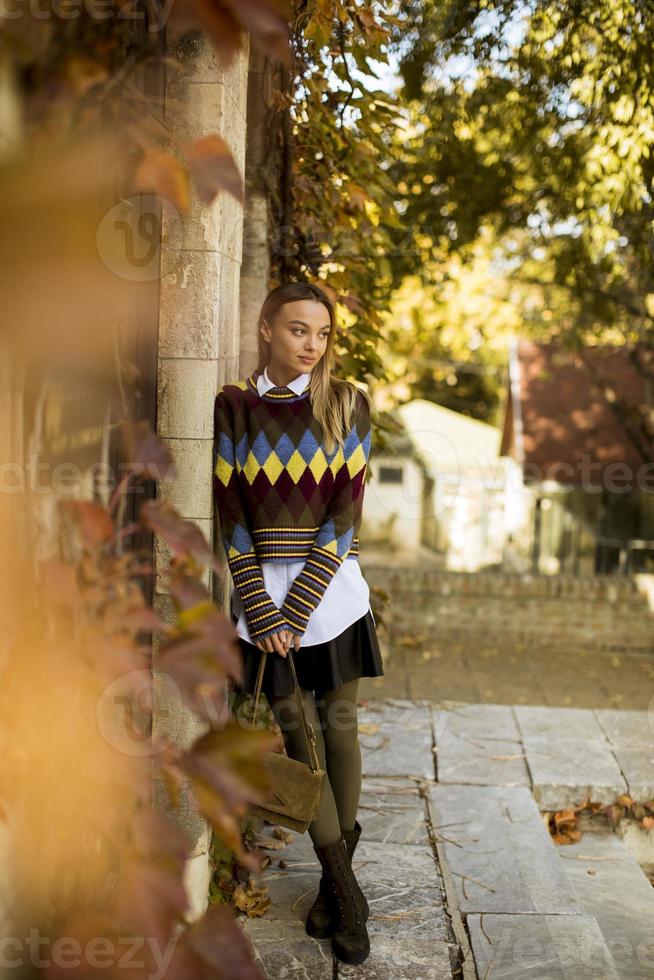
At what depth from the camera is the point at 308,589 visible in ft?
8.30

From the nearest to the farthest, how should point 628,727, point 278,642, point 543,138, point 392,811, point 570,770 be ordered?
1. point 278,642
2. point 392,811
3. point 570,770
4. point 628,727
5. point 543,138

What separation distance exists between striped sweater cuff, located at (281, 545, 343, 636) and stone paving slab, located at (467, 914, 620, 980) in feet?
3.30

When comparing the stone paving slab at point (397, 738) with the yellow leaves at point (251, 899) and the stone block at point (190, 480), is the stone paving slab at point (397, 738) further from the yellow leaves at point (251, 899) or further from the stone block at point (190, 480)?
the stone block at point (190, 480)

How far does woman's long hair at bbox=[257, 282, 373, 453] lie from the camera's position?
255cm

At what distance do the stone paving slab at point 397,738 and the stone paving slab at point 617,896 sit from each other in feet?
2.14

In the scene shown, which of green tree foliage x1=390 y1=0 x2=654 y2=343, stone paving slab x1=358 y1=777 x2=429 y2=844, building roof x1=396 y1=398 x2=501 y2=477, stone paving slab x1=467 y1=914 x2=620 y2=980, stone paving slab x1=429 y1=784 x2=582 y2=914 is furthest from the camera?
building roof x1=396 y1=398 x2=501 y2=477

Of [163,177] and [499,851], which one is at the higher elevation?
[163,177]

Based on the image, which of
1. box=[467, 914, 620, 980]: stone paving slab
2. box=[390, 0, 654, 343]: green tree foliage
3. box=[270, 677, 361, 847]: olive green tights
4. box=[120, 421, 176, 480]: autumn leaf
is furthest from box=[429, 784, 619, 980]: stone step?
box=[390, 0, 654, 343]: green tree foliage

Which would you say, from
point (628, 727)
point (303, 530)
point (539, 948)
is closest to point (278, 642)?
point (303, 530)

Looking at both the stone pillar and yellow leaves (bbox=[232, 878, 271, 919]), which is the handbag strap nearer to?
the stone pillar

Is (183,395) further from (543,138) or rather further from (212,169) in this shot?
(543,138)

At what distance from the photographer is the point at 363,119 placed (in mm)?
3533

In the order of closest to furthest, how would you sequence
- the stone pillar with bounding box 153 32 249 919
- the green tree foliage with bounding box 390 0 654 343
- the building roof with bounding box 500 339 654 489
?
1. the stone pillar with bounding box 153 32 249 919
2. the green tree foliage with bounding box 390 0 654 343
3. the building roof with bounding box 500 339 654 489

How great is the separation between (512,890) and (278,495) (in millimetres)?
1463
